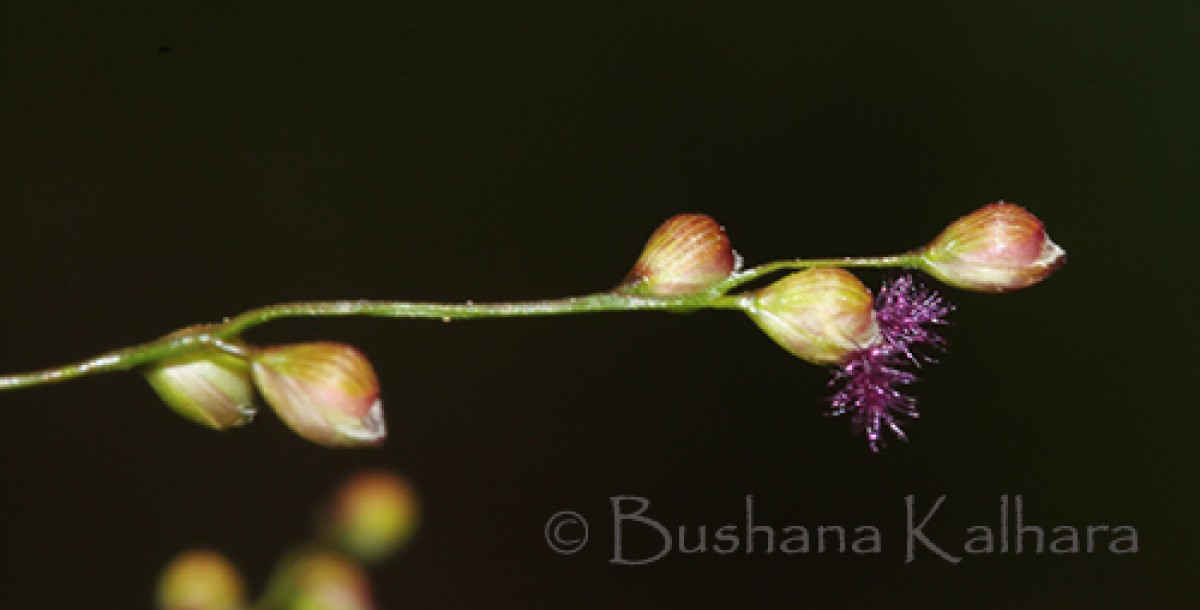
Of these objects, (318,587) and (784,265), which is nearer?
(784,265)

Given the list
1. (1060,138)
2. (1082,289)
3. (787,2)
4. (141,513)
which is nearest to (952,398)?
(1082,289)

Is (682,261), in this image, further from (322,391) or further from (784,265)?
(322,391)

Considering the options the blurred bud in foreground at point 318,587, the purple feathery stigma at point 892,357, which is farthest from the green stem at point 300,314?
the blurred bud in foreground at point 318,587

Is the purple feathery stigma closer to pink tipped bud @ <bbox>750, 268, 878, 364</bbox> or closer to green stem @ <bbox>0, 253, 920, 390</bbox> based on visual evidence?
pink tipped bud @ <bbox>750, 268, 878, 364</bbox>

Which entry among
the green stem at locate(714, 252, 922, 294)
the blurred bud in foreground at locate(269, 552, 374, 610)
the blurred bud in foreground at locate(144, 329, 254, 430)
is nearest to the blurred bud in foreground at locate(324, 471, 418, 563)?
the blurred bud in foreground at locate(269, 552, 374, 610)
